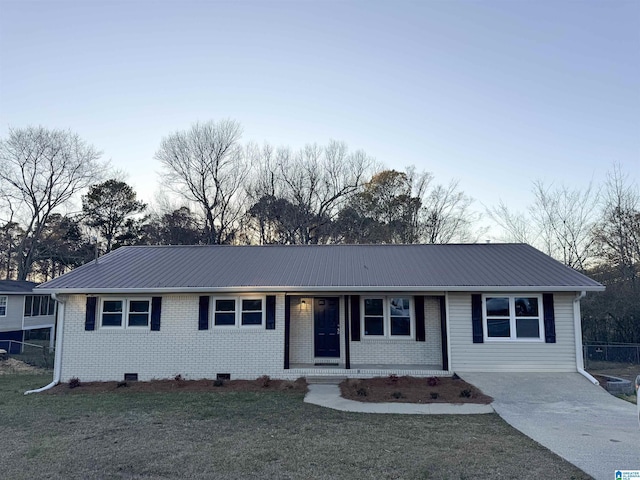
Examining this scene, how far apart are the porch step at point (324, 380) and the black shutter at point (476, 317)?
385cm

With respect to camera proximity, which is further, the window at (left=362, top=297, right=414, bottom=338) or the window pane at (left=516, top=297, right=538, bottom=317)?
the window at (left=362, top=297, right=414, bottom=338)

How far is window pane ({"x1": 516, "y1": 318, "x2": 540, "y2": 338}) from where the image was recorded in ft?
37.0

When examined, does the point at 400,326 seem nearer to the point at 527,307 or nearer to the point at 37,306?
the point at 527,307

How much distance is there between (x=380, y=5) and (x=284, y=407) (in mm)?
12004

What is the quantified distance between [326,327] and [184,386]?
4429 millimetres

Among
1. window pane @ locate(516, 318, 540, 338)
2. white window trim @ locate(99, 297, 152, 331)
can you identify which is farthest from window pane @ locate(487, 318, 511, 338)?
white window trim @ locate(99, 297, 152, 331)

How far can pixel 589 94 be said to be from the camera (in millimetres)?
14023

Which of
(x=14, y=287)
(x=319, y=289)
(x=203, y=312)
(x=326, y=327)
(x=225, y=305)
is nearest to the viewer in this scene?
(x=319, y=289)

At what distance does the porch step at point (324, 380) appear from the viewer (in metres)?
11.2

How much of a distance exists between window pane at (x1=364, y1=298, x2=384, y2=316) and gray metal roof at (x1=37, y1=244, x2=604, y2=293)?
0.88 m

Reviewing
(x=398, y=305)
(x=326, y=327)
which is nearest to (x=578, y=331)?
(x=398, y=305)

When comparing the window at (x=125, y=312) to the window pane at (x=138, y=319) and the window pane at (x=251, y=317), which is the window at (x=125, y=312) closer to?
the window pane at (x=138, y=319)

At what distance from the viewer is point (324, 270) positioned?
1275 centimetres

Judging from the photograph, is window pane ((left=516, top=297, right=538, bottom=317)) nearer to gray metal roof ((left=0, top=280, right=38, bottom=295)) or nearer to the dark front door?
the dark front door
